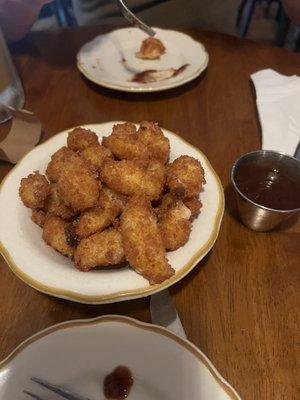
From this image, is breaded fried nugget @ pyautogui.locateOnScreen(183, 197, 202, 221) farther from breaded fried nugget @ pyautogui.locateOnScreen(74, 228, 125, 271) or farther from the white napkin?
the white napkin

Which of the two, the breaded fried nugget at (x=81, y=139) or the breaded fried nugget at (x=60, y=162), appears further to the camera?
the breaded fried nugget at (x=81, y=139)

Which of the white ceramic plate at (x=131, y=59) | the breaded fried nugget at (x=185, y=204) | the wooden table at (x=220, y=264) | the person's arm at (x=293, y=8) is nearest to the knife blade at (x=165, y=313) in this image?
the wooden table at (x=220, y=264)

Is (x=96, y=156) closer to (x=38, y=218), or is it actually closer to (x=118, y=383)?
(x=38, y=218)

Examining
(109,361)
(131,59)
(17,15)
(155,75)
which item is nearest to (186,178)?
(109,361)

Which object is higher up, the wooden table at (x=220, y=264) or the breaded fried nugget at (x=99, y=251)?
the breaded fried nugget at (x=99, y=251)

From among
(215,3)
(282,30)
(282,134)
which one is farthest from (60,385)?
(282,30)

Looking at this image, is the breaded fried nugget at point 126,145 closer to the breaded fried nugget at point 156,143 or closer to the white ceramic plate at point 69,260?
the breaded fried nugget at point 156,143

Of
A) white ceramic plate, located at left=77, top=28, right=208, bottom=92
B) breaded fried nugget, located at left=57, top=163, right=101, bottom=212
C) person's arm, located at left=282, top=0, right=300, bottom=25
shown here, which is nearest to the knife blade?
breaded fried nugget, located at left=57, top=163, right=101, bottom=212
